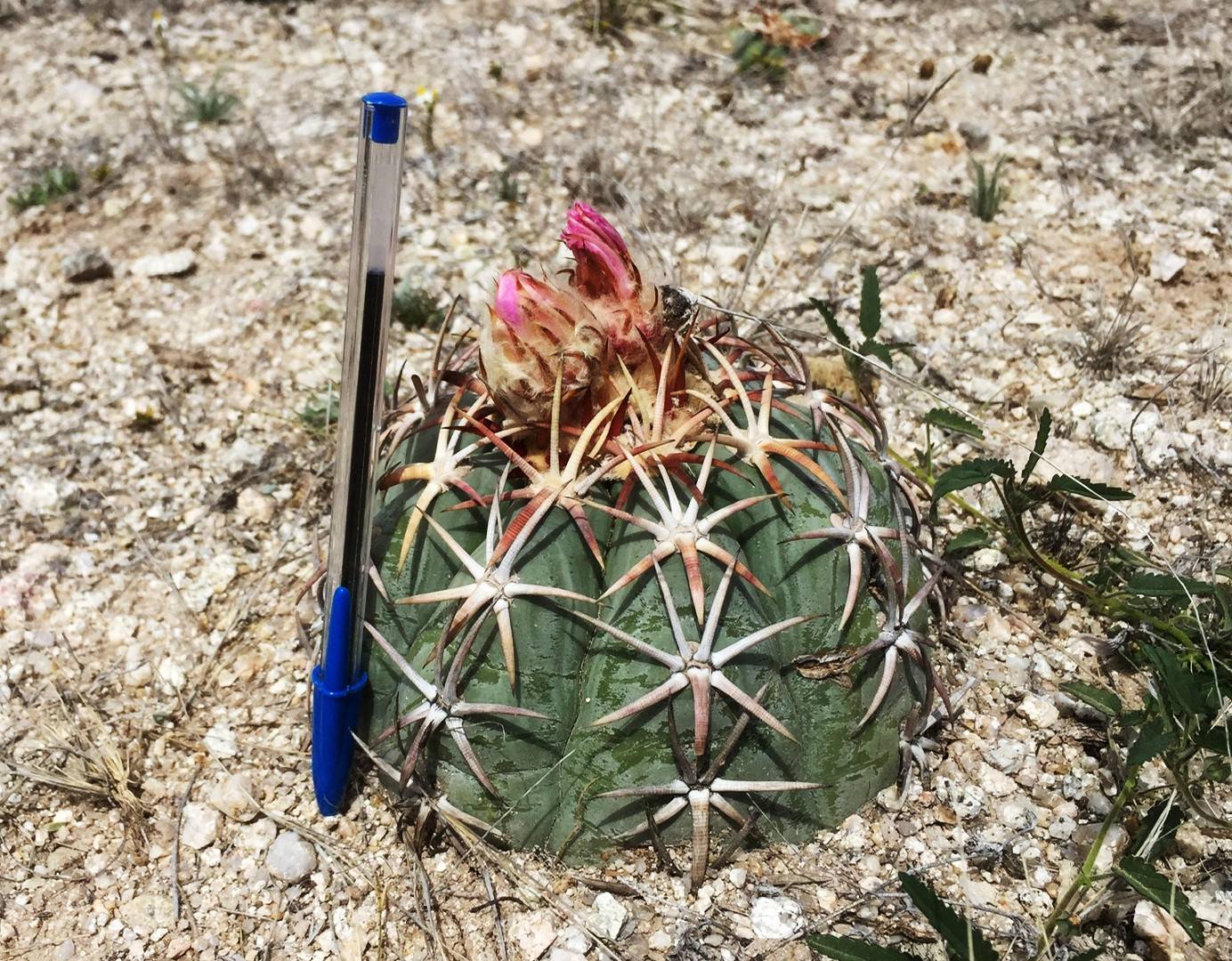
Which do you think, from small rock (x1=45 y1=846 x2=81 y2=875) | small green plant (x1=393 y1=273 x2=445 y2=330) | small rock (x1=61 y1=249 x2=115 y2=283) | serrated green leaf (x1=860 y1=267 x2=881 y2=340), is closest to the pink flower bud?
serrated green leaf (x1=860 y1=267 x2=881 y2=340)

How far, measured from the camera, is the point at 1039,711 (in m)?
2.19

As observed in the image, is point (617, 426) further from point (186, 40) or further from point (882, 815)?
point (186, 40)

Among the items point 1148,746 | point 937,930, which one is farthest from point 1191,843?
point 937,930

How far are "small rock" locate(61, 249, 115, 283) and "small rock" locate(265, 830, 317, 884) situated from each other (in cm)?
216

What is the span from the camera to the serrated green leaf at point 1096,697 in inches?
78.1

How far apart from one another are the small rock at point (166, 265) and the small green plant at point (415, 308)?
2.45 ft

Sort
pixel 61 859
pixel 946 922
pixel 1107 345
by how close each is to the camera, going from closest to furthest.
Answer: pixel 946 922 → pixel 61 859 → pixel 1107 345

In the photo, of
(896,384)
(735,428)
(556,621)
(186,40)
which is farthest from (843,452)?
(186,40)

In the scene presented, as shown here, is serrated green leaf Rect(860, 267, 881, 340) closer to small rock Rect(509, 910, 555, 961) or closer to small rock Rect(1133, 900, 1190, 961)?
small rock Rect(1133, 900, 1190, 961)

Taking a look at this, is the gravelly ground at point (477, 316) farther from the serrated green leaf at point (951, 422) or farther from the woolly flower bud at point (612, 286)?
the woolly flower bud at point (612, 286)

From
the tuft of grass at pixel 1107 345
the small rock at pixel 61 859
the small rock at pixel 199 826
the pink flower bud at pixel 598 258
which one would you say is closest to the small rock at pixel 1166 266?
the tuft of grass at pixel 1107 345

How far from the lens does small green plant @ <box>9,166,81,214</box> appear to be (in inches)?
148

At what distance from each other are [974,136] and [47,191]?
3121 mm

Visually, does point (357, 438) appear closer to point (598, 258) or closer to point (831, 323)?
point (598, 258)
